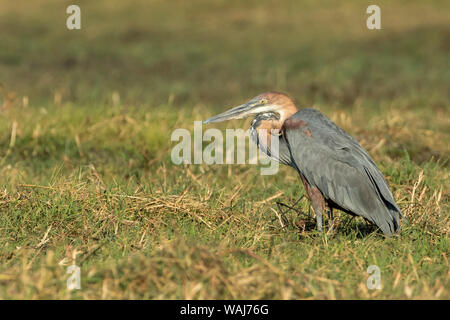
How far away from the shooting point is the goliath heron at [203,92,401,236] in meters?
4.53

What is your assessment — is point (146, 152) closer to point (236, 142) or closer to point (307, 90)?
point (236, 142)

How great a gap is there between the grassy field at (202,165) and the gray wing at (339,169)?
18cm

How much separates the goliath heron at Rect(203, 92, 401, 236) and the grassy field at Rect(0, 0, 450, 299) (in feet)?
0.55

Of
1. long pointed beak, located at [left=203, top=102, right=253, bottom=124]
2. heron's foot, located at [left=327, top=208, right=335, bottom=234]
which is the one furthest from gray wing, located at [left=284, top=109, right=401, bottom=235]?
long pointed beak, located at [left=203, top=102, right=253, bottom=124]

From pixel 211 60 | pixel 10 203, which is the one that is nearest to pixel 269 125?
pixel 10 203

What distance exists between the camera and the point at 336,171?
4641mm

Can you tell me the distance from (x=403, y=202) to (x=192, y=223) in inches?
58.5

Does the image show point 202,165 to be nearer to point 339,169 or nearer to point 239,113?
point 239,113

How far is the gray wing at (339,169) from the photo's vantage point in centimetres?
454

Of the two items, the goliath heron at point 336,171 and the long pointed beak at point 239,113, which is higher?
the long pointed beak at point 239,113

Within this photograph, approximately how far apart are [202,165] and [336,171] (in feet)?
6.56

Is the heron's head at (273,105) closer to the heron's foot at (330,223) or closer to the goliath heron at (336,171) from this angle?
the goliath heron at (336,171)

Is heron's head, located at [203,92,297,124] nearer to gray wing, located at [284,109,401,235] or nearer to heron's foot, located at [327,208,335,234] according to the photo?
gray wing, located at [284,109,401,235]

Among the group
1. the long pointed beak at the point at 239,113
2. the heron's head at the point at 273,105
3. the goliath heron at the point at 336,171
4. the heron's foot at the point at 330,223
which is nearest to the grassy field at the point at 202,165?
the heron's foot at the point at 330,223
